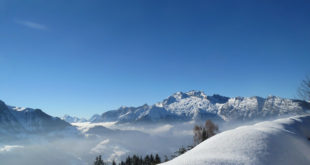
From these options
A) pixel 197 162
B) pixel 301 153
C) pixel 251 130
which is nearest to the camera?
pixel 197 162

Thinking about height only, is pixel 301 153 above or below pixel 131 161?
above

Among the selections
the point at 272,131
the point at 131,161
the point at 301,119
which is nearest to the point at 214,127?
the point at 301,119

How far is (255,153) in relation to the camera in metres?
6.40

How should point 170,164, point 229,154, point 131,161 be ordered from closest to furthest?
point 170,164
point 229,154
point 131,161

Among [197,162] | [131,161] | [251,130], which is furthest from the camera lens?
[131,161]

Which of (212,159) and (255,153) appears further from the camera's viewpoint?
(255,153)

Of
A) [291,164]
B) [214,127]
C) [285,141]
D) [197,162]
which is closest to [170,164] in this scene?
[197,162]

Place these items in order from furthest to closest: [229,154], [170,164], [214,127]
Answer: [214,127] → [229,154] → [170,164]

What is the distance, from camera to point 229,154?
6344mm

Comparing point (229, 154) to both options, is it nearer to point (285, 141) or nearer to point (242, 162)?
point (242, 162)

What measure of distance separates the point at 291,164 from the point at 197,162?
3391 millimetres

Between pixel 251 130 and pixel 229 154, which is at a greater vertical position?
pixel 251 130

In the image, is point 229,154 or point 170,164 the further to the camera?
point 229,154

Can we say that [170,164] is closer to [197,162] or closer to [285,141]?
[197,162]
